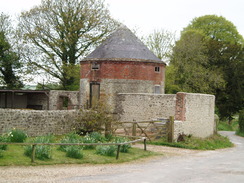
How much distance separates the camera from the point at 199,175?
1250 centimetres

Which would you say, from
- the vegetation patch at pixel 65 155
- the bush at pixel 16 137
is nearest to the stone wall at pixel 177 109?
the vegetation patch at pixel 65 155

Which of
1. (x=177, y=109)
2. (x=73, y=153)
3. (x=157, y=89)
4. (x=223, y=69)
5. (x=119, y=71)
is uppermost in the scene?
(x=223, y=69)

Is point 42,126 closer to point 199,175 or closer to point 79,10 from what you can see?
point 199,175

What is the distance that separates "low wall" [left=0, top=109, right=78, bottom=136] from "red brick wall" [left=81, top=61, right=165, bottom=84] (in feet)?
29.9

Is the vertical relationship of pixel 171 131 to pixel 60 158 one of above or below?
above

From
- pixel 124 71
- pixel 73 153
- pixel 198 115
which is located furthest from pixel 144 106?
pixel 73 153

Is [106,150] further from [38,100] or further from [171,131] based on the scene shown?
[38,100]

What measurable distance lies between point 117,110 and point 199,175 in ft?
53.1

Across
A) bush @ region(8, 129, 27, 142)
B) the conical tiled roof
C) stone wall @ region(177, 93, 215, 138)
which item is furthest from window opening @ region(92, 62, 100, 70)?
bush @ region(8, 129, 27, 142)

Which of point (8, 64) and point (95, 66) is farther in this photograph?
point (8, 64)

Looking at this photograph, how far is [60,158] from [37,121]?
21.6 feet

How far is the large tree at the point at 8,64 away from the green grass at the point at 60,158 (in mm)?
30237

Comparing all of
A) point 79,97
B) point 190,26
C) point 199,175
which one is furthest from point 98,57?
point 190,26

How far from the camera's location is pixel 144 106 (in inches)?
1049
